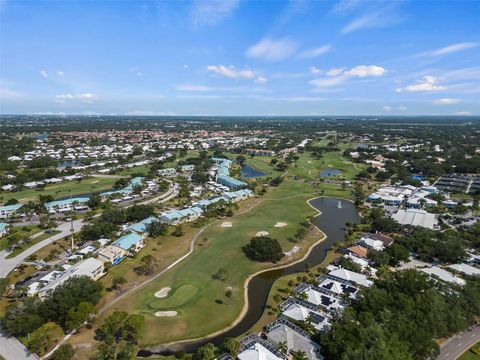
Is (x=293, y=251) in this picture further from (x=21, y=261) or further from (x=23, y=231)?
(x=23, y=231)

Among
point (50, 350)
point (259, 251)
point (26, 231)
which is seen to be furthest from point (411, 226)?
point (26, 231)

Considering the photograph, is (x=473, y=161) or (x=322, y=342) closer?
(x=322, y=342)

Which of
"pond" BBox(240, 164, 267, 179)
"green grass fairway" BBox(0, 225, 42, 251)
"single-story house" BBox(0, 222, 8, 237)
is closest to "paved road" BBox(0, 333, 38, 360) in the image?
"green grass fairway" BBox(0, 225, 42, 251)

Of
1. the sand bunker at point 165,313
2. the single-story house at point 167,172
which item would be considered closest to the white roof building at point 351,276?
the sand bunker at point 165,313

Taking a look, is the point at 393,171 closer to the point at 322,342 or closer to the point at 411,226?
the point at 411,226

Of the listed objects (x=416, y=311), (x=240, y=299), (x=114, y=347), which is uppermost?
(x=416, y=311)

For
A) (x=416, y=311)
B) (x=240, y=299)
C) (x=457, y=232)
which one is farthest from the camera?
(x=457, y=232)
